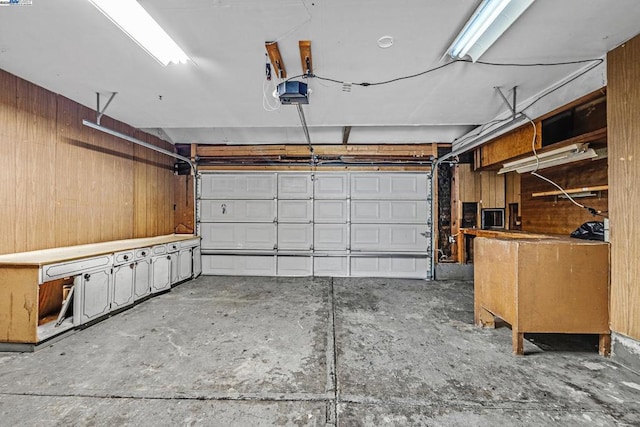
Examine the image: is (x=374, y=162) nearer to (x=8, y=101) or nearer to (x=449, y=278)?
(x=449, y=278)

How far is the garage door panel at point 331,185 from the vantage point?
5.21 metres

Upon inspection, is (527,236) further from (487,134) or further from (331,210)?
(331,210)

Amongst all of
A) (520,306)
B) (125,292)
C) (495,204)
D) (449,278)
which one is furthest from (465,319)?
(125,292)

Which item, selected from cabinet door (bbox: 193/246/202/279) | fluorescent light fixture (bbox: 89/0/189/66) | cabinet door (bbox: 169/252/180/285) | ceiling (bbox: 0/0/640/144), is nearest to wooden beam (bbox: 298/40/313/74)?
ceiling (bbox: 0/0/640/144)

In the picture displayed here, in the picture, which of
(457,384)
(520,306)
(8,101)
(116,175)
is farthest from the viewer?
(116,175)

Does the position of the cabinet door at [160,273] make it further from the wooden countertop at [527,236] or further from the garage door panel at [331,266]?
the wooden countertop at [527,236]

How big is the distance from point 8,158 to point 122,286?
1.68 metres

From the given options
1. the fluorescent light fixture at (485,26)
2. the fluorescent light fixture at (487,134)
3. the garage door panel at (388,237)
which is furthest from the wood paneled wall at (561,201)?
the fluorescent light fixture at (485,26)

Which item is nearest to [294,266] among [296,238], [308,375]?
[296,238]

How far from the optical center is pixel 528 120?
3.10m

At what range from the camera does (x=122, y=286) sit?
10.5 ft

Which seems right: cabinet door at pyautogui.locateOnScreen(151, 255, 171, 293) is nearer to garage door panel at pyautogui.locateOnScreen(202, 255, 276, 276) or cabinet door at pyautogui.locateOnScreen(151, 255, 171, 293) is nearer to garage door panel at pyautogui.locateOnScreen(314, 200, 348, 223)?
garage door panel at pyautogui.locateOnScreen(202, 255, 276, 276)

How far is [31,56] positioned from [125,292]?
2.51 metres

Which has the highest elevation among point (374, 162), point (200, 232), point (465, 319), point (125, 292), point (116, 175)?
point (374, 162)
